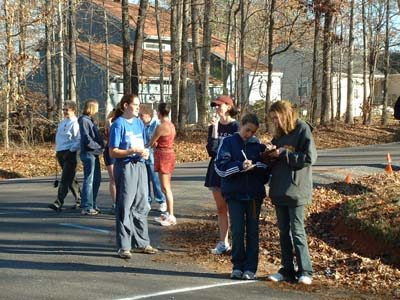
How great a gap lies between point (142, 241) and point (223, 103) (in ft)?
6.76

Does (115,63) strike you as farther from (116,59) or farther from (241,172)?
(241,172)

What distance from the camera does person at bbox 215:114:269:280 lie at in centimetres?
713

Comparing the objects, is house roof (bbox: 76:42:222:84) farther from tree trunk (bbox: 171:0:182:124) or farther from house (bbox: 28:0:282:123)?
tree trunk (bbox: 171:0:182:124)

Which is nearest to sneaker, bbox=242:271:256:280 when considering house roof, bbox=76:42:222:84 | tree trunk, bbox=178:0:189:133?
tree trunk, bbox=178:0:189:133

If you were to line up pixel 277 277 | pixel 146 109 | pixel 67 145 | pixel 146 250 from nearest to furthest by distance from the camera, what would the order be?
1. pixel 277 277
2. pixel 146 250
3. pixel 146 109
4. pixel 67 145

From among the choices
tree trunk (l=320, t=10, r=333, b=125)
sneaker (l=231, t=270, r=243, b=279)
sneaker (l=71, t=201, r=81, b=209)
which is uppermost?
tree trunk (l=320, t=10, r=333, b=125)

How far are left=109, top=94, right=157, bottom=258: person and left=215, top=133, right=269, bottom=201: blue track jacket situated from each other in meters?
1.22

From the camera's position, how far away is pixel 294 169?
6.85m

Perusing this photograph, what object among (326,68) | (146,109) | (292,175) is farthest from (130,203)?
(326,68)

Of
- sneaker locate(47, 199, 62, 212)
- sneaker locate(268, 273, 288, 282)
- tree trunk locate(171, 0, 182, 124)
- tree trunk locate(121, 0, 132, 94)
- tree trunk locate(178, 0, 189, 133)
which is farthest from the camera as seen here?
tree trunk locate(171, 0, 182, 124)

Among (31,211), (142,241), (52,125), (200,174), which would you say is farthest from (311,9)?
(142,241)

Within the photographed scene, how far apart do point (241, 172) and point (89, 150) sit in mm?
4407

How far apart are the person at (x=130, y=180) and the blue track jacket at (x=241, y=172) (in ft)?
3.99

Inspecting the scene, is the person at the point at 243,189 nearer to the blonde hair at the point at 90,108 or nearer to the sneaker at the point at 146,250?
the sneaker at the point at 146,250
